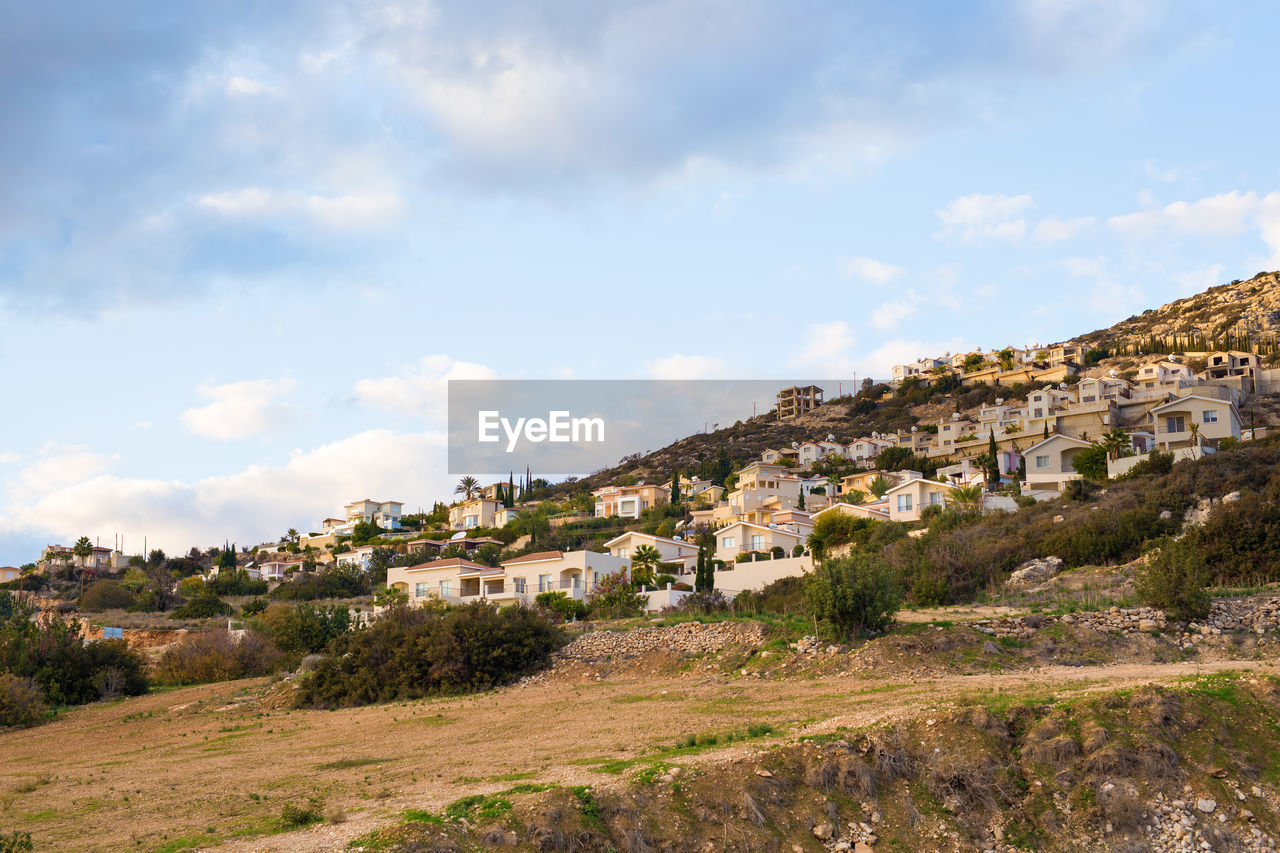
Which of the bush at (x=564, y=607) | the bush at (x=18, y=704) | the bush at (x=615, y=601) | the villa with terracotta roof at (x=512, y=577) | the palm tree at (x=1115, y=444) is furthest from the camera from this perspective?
the palm tree at (x=1115, y=444)

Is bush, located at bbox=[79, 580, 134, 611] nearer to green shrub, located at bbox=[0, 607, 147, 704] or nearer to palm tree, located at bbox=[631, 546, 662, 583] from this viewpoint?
green shrub, located at bbox=[0, 607, 147, 704]

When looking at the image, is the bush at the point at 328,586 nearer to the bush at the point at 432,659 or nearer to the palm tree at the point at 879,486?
the palm tree at the point at 879,486

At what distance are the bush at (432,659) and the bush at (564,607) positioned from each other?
11624mm

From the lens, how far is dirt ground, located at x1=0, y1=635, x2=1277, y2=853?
15906 millimetres

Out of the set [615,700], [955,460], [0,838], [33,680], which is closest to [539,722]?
[615,700]

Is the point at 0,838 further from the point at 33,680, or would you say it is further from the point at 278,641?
the point at 278,641

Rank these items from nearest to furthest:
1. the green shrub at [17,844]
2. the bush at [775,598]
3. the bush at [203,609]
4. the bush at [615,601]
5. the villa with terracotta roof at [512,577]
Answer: the green shrub at [17,844]
the bush at [775,598]
the bush at [615,601]
the villa with terracotta roof at [512,577]
the bush at [203,609]

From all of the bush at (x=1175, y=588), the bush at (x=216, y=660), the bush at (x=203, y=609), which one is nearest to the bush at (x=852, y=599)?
the bush at (x=1175, y=588)

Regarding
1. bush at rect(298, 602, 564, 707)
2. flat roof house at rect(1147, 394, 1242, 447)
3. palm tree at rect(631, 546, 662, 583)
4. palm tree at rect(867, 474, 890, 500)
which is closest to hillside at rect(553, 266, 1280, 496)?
palm tree at rect(867, 474, 890, 500)

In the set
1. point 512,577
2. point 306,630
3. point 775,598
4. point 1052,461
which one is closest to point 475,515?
point 512,577

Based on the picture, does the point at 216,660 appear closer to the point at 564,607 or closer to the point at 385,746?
the point at 564,607

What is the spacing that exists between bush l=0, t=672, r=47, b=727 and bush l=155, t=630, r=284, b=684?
34.3ft

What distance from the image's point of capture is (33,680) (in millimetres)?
37031

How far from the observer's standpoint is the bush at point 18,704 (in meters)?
33.6
